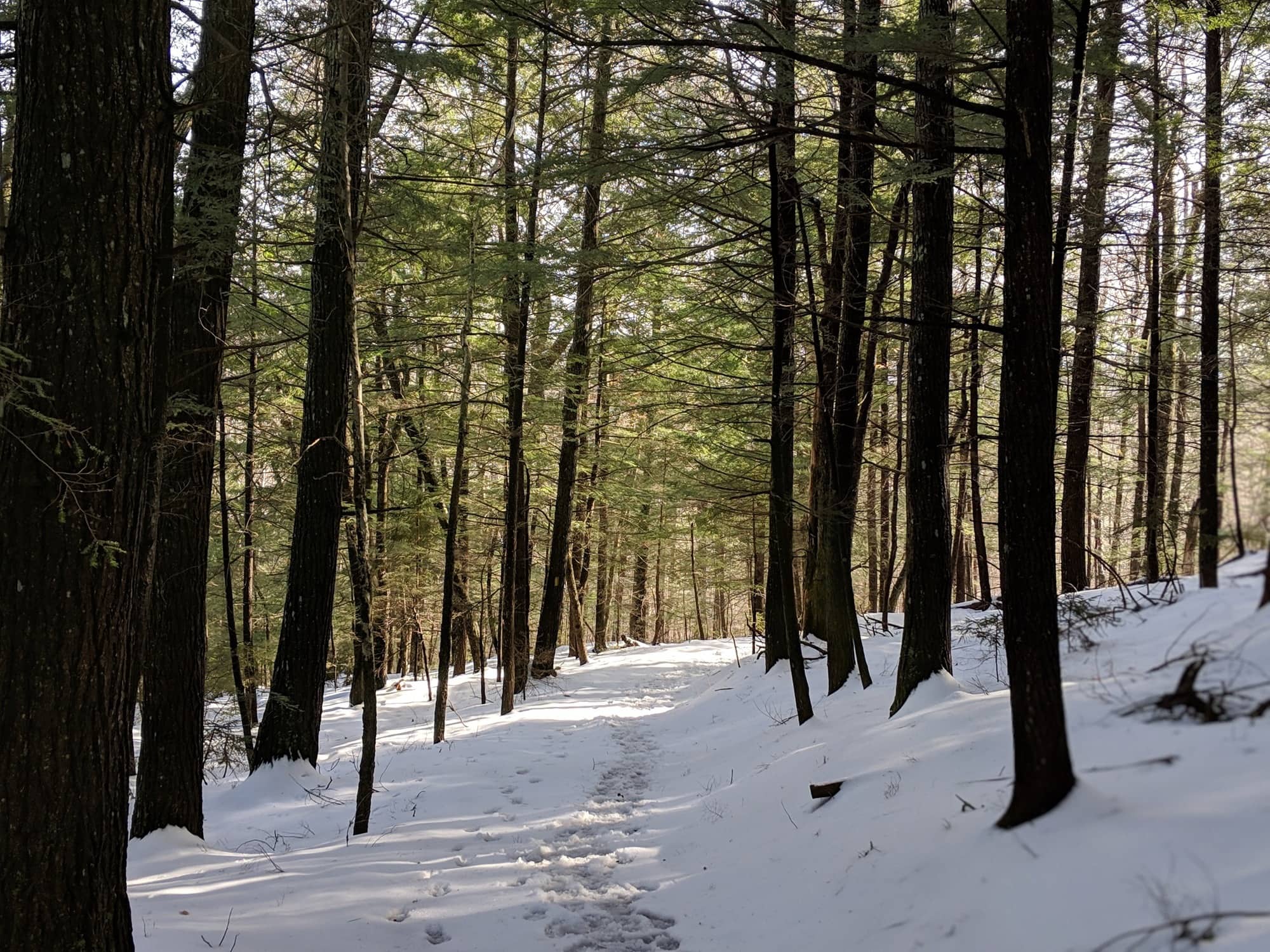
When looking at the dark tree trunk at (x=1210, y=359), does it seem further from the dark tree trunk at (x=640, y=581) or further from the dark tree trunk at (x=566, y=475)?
the dark tree trunk at (x=640, y=581)

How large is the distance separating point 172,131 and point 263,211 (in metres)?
2.66

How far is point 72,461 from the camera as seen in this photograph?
3.28 meters

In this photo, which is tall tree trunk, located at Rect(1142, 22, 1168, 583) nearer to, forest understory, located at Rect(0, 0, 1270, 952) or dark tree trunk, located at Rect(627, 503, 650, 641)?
forest understory, located at Rect(0, 0, 1270, 952)

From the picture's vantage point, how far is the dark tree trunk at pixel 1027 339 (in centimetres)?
321

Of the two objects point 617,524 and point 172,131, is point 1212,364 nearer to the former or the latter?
point 172,131

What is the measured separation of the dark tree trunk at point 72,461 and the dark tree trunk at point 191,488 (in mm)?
2565

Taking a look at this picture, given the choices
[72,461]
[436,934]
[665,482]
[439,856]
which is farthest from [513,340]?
[436,934]

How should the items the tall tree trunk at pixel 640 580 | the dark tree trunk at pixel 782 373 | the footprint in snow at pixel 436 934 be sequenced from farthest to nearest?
1. the tall tree trunk at pixel 640 580
2. the dark tree trunk at pixel 782 373
3. the footprint in snow at pixel 436 934

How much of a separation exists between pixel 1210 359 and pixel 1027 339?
2.31 ft

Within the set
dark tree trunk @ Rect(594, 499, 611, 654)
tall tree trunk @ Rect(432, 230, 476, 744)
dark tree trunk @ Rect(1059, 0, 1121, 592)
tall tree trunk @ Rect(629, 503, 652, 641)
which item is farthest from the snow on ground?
dark tree trunk @ Rect(594, 499, 611, 654)

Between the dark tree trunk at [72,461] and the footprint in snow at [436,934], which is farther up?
the dark tree trunk at [72,461]

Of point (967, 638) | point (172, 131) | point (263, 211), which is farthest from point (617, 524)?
point (172, 131)

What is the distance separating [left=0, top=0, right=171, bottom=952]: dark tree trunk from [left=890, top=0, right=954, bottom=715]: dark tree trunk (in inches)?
209

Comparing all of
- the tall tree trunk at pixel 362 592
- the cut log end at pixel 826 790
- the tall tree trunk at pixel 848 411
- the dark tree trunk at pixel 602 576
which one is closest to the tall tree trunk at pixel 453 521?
the tall tree trunk at pixel 362 592
